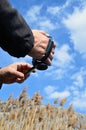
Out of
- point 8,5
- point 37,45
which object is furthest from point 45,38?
point 8,5

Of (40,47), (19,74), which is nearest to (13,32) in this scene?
(40,47)

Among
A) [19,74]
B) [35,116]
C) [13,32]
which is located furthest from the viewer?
[35,116]

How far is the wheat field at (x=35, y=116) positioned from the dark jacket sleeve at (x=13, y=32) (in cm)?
282

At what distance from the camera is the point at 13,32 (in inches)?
42.6

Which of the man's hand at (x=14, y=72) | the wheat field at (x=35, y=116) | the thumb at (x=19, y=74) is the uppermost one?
the wheat field at (x=35, y=116)

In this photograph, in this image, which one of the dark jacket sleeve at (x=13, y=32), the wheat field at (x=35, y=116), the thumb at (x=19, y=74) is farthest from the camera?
the wheat field at (x=35, y=116)

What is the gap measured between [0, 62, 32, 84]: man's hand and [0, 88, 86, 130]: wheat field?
252 centimetres

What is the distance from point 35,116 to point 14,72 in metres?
2.99

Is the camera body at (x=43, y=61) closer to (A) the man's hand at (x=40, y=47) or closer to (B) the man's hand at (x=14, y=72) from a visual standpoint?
(A) the man's hand at (x=40, y=47)

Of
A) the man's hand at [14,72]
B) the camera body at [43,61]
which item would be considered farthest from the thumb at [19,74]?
the camera body at [43,61]

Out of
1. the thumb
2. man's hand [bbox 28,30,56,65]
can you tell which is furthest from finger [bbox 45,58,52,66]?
the thumb

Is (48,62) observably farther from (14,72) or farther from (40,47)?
(14,72)

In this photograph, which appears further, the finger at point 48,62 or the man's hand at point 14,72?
the man's hand at point 14,72

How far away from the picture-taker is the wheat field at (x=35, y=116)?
4.01 meters
